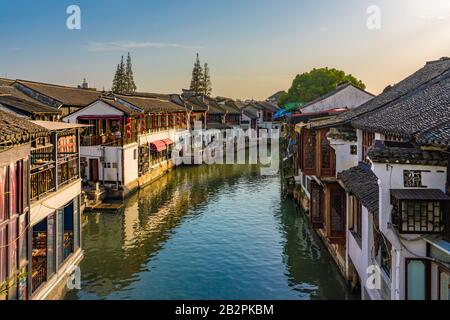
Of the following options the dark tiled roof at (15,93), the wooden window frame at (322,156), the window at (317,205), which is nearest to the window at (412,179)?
the wooden window frame at (322,156)

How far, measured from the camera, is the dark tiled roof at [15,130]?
411 inches

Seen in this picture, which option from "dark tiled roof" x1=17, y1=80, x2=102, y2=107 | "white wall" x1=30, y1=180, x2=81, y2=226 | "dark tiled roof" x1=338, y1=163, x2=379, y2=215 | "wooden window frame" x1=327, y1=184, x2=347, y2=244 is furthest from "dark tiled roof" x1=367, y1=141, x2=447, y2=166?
"dark tiled roof" x1=17, y1=80, x2=102, y2=107

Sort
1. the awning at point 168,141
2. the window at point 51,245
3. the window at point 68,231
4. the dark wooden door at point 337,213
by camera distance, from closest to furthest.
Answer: the window at point 51,245 → the window at point 68,231 → the dark wooden door at point 337,213 → the awning at point 168,141

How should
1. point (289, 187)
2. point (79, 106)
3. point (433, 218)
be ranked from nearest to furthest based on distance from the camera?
point (433, 218) < point (289, 187) < point (79, 106)

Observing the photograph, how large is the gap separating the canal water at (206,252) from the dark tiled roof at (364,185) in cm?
413

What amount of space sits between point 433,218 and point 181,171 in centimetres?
4009

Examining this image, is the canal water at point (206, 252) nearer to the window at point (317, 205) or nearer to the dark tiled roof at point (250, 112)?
the window at point (317, 205)

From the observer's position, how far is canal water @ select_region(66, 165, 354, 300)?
16766 mm

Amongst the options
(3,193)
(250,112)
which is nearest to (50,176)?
(3,193)

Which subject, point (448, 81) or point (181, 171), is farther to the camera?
point (181, 171)

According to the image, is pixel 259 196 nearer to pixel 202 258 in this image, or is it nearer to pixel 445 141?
pixel 202 258
